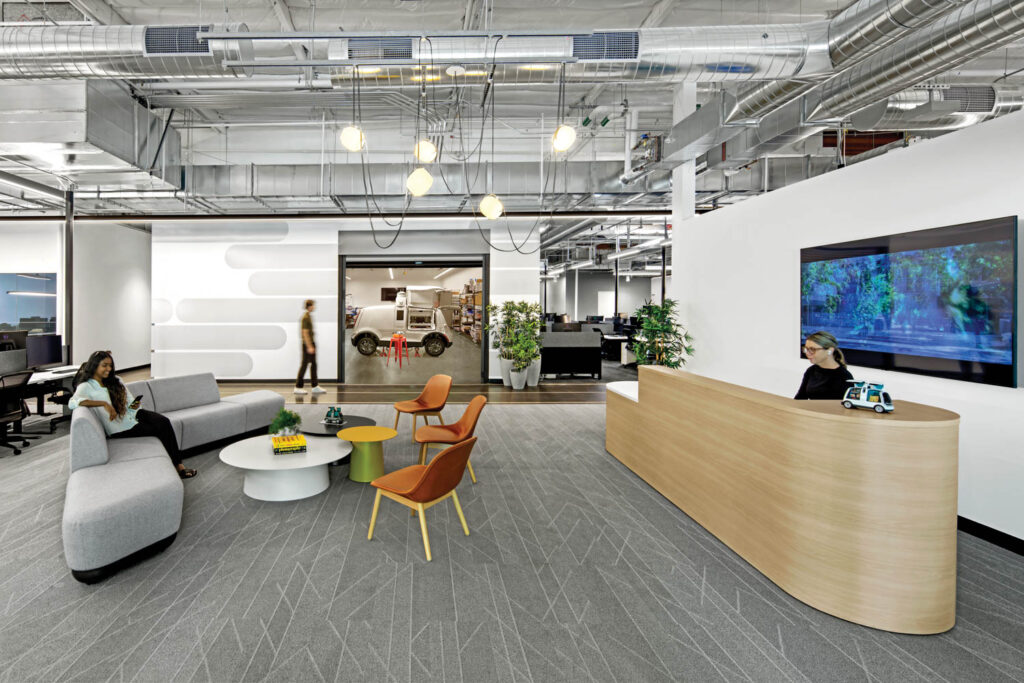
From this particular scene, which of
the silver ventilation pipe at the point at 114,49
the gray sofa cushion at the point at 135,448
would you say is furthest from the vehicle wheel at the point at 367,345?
the silver ventilation pipe at the point at 114,49

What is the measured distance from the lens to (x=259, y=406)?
5.70 m

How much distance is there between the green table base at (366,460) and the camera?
422 centimetres

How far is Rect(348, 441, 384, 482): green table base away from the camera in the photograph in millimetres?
4223

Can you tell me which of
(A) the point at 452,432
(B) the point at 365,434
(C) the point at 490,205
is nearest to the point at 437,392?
(A) the point at 452,432

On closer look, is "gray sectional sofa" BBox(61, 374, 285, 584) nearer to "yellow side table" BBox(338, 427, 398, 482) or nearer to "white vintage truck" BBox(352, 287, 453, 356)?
"yellow side table" BBox(338, 427, 398, 482)

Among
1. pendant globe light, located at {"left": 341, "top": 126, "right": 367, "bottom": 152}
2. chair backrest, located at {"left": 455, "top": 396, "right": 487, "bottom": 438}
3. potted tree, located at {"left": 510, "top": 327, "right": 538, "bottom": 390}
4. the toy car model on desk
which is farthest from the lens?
potted tree, located at {"left": 510, "top": 327, "right": 538, "bottom": 390}

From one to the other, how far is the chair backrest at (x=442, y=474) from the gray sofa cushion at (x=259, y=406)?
3.74 m

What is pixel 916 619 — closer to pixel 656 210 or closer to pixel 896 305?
pixel 896 305

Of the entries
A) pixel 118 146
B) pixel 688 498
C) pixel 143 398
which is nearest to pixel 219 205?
pixel 118 146

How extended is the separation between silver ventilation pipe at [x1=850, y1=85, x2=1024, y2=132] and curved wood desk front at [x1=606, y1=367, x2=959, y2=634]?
3696 millimetres

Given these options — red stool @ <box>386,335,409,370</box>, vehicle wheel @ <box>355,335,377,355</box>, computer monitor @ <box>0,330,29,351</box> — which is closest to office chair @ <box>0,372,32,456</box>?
computer monitor @ <box>0,330,29,351</box>

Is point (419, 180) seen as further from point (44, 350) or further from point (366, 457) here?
point (44, 350)

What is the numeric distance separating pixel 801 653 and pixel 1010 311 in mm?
2601

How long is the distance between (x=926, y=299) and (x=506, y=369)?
6.97m
